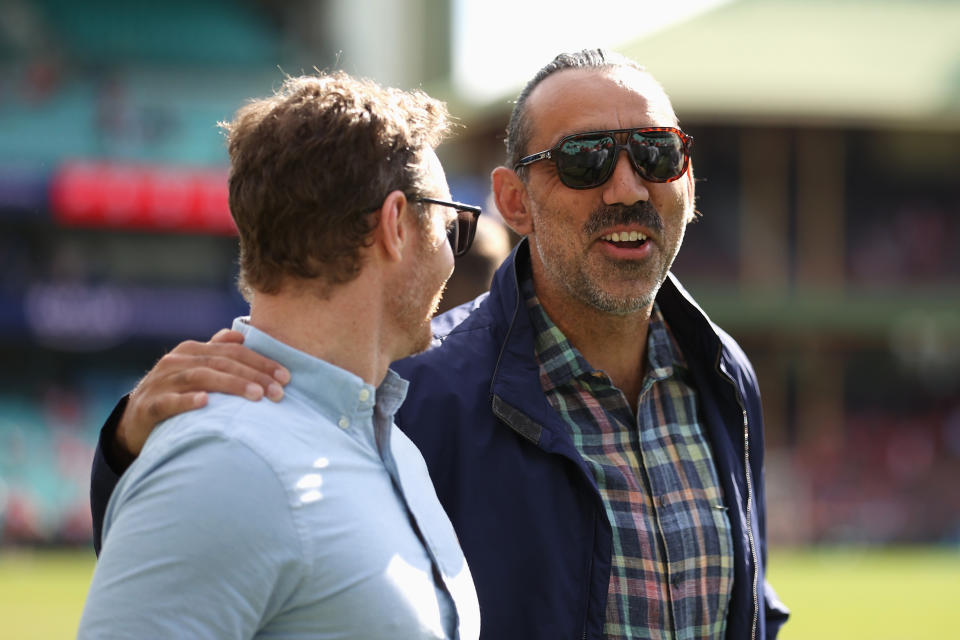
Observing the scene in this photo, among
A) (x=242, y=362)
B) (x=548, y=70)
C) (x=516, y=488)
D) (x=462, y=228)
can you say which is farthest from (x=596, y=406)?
(x=242, y=362)

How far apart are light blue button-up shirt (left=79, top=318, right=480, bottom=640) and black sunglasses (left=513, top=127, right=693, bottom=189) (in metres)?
0.98

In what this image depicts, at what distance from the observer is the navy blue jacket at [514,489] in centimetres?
249

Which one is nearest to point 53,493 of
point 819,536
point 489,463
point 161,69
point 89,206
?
point 89,206

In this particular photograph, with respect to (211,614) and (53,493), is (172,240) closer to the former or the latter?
(53,493)

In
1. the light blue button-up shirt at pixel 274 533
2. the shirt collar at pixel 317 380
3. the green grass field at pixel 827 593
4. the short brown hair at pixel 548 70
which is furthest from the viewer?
the green grass field at pixel 827 593

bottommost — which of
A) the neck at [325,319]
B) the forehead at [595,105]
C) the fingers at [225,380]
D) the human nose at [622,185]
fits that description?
the fingers at [225,380]

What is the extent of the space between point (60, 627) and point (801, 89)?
19.1 m

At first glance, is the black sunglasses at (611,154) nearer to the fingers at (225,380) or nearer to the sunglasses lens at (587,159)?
the sunglasses lens at (587,159)

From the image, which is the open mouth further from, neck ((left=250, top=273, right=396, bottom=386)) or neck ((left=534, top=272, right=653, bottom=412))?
neck ((left=250, top=273, right=396, bottom=386))

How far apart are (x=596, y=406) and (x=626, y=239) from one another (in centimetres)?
40

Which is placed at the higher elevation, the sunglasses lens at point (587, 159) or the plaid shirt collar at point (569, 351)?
the sunglasses lens at point (587, 159)

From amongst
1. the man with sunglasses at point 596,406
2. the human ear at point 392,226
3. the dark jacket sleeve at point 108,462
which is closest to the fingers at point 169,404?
the dark jacket sleeve at point 108,462

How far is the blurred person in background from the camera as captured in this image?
5.63 ft

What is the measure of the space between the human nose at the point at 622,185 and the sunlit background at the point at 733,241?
1789 cm
